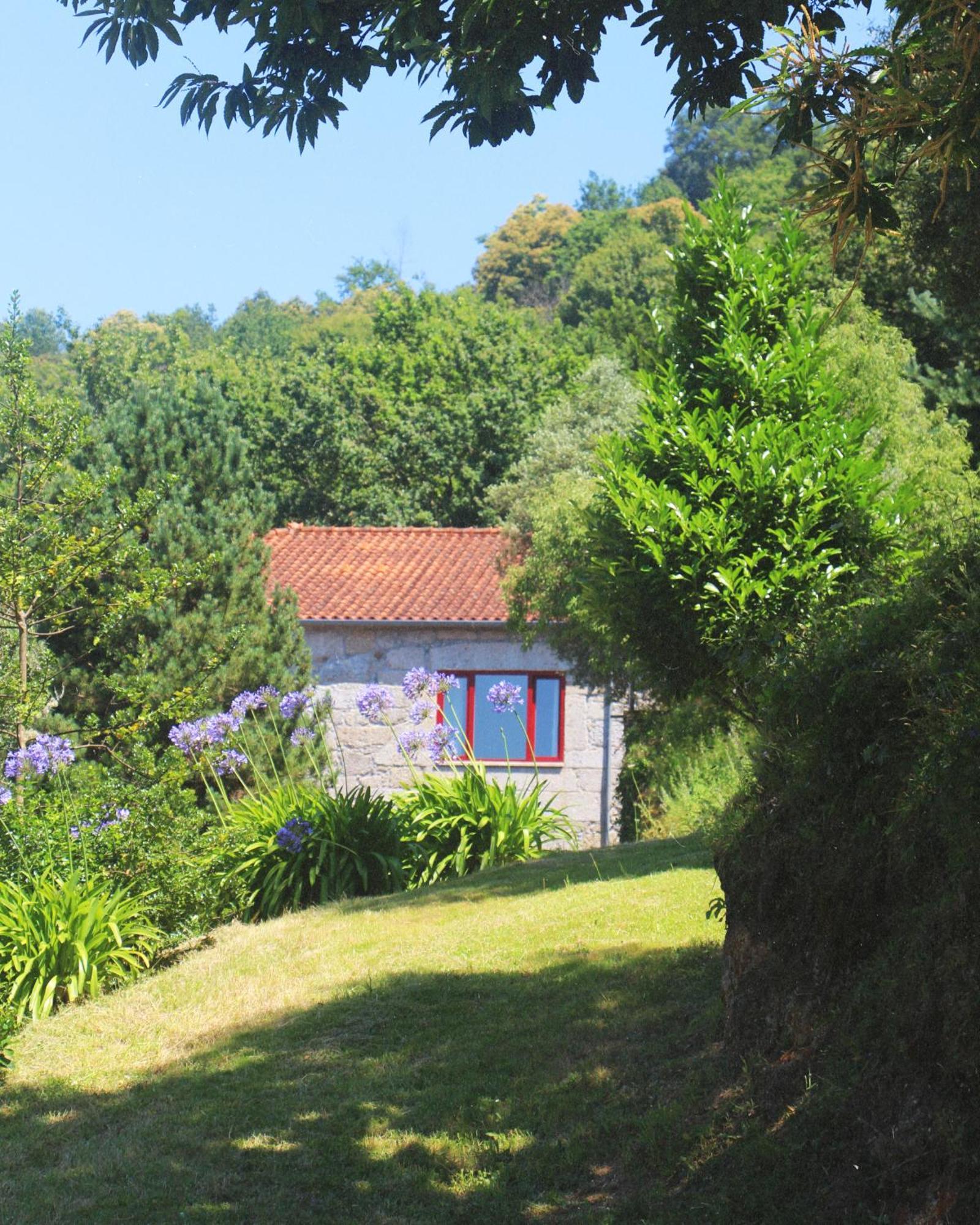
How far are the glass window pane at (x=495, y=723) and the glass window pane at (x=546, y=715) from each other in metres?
0.22

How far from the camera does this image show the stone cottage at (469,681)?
73.5 feet

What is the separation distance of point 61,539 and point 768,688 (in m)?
7.12

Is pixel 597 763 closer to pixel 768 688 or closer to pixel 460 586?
pixel 460 586

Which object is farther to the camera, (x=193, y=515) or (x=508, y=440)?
(x=508, y=440)

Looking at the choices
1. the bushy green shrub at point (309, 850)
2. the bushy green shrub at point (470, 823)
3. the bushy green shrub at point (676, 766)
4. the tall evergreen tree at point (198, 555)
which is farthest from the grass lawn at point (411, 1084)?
the tall evergreen tree at point (198, 555)

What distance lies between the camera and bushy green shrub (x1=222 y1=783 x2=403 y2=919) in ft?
36.1

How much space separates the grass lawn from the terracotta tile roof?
13.3 m

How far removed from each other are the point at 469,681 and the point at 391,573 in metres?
2.89

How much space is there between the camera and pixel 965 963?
379 cm

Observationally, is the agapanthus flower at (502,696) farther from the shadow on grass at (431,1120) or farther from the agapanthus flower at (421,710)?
the shadow on grass at (431,1120)

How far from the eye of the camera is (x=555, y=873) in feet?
36.8

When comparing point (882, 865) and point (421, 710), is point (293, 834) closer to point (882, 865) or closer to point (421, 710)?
point (421, 710)

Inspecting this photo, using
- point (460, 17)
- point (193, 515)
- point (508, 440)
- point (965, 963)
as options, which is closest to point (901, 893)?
point (965, 963)

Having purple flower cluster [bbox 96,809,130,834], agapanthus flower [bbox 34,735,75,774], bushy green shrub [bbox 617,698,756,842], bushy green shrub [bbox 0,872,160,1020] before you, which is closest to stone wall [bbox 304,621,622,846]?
bushy green shrub [bbox 617,698,756,842]
